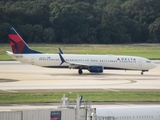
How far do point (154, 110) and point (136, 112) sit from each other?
1498mm

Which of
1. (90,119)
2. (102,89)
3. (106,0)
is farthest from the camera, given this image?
(106,0)

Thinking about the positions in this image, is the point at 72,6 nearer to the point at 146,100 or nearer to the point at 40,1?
the point at 40,1

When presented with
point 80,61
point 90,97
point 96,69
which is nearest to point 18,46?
point 80,61

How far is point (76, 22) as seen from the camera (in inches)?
6102

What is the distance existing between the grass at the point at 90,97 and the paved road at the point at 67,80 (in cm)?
432

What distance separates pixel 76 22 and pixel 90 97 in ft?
334

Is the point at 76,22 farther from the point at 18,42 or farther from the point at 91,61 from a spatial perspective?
the point at 91,61

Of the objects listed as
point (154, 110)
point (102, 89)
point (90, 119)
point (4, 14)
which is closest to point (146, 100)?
point (102, 89)

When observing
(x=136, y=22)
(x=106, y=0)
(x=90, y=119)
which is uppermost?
(x=106, y=0)

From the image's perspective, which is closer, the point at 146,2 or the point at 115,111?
the point at 115,111

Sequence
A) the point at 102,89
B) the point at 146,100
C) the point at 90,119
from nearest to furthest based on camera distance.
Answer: the point at 90,119, the point at 146,100, the point at 102,89

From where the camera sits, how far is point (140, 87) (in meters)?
64.8

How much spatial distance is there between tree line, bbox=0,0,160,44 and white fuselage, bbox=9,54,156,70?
64.9 m

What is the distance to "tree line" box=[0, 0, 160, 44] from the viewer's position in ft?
499
